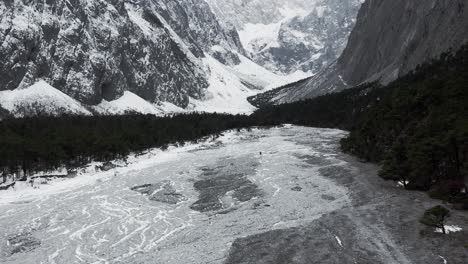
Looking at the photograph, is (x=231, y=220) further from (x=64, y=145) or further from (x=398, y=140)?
(x=64, y=145)

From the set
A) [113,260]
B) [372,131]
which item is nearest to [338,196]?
[113,260]

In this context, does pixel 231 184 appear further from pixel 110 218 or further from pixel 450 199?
pixel 450 199

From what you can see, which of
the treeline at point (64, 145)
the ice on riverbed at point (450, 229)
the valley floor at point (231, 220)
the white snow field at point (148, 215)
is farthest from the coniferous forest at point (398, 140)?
the white snow field at point (148, 215)

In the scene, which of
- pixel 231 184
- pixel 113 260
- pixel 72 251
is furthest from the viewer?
pixel 231 184

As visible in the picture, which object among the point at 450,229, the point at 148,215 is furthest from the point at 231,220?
the point at 450,229

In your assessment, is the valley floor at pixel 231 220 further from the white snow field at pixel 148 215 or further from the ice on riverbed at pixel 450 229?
the ice on riverbed at pixel 450 229
